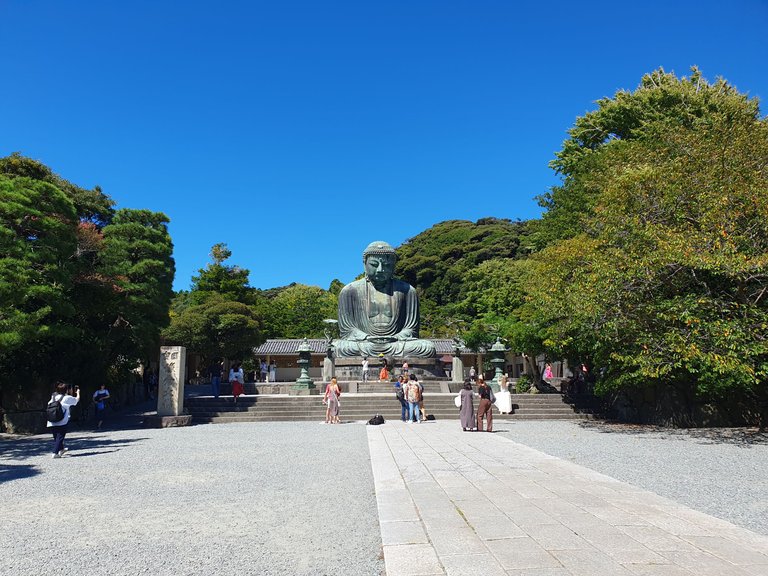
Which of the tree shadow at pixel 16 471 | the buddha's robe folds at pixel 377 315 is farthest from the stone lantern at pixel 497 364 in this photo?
the tree shadow at pixel 16 471

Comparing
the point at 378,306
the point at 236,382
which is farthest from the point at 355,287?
the point at 236,382

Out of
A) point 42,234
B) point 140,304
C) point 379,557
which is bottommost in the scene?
point 379,557

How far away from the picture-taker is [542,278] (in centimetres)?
1575

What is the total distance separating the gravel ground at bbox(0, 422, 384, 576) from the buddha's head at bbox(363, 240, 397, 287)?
13.6m

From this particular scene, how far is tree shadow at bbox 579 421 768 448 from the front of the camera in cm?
1059

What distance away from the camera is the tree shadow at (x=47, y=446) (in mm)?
9867

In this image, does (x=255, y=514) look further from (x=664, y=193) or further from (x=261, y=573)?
(x=664, y=193)

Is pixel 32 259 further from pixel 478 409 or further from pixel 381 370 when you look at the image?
pixel 381 370

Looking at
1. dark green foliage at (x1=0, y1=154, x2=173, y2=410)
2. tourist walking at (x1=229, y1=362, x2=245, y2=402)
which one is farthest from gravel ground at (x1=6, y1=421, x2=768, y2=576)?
tourist walking at (x1=229, y1=362, x2=245, y2=402)

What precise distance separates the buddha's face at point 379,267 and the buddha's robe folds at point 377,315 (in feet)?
1.31

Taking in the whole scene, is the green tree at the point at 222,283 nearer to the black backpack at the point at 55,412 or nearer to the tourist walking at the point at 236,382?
the tourist walking at the point at 236,382

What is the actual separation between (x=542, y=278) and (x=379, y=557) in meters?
12.8

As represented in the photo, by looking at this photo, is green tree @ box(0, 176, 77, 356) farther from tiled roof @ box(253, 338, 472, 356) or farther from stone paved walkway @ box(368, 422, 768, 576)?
tiled roof @ box(253, 338, 472, 356)

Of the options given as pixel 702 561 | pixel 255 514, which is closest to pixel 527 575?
pixel 702 561
